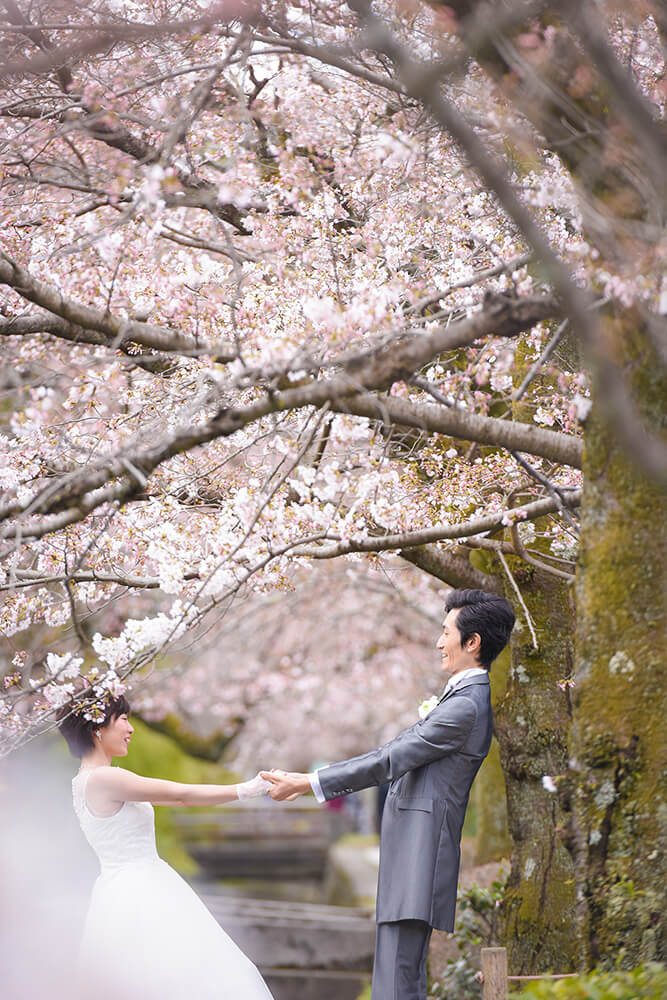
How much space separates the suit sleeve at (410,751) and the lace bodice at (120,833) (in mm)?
784

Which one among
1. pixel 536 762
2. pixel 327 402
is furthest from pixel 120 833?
pixel 536 762

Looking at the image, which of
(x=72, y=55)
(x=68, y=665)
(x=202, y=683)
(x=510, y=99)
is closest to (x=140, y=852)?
(x=68, y=665)

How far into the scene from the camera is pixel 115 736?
4.17m

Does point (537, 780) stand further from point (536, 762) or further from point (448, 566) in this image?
point (448, 566)

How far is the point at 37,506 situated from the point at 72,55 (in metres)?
2.42

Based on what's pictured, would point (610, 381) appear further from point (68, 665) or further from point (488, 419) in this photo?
point (68, 665)

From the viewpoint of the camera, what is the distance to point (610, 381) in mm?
2775

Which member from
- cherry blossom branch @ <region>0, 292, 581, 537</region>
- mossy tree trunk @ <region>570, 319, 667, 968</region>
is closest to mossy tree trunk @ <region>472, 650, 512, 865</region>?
mossy tree trunk @ <region>570, 319, 667, 968</region>

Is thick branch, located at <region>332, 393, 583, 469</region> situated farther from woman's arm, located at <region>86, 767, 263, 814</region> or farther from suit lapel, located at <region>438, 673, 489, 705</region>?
woman's arm, located at <region>86, 767, 263, 814</region>

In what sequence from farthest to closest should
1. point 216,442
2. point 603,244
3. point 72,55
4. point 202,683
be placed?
point 202,683 → point 216,442 → point 72,55 → point 603,244

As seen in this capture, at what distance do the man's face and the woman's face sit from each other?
1.36 meters

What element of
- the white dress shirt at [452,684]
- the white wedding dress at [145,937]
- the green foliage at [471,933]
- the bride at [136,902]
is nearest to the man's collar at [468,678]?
the white dress shirt at [452,684]

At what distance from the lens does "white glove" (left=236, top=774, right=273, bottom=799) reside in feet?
13.1

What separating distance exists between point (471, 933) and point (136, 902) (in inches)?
98.8
